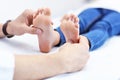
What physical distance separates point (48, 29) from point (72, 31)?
0.09 m

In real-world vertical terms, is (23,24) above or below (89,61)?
above

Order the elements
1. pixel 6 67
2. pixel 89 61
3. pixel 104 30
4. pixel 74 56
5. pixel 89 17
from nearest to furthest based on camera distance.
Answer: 1. pixel 6 67
2. pixel 74 56
3. pixel 89 61
4. pixel 104 30
5. pixel 89 17

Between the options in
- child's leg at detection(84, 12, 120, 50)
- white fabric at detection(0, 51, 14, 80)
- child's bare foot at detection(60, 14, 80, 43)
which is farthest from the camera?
child's leg at detection(84, 12, 120, 50)

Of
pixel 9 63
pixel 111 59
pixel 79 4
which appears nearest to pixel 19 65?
pixel 9 63

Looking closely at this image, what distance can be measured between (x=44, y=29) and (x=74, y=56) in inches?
7.0

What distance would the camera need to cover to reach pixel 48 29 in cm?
86

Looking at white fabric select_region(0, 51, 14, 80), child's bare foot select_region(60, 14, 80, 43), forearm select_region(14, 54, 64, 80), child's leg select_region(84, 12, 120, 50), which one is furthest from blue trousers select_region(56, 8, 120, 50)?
white fabric select_region(0, 51, 14, 80)

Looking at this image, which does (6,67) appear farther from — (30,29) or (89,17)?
(89,17)

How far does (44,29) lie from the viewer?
2.82 feet

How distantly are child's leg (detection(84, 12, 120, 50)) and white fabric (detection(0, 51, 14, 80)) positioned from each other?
376 millimetres

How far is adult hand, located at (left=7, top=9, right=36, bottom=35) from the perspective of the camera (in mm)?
894

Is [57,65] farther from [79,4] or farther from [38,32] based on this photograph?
[79,4]

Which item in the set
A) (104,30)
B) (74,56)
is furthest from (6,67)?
→ (104,30)

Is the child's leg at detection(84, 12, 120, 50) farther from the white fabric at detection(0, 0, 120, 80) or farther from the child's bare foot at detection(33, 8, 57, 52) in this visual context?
the child's bare foot at detection(33, 8, 57, 52)
